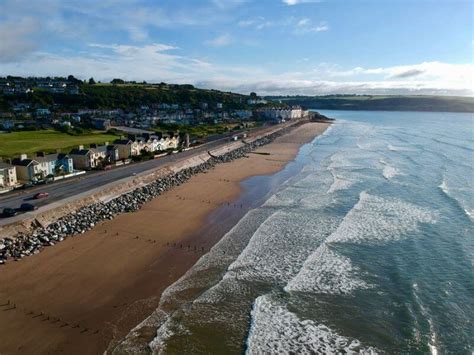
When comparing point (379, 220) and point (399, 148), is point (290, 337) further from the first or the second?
point (399, 148)

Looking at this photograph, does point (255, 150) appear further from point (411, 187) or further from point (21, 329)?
point (21, 329)

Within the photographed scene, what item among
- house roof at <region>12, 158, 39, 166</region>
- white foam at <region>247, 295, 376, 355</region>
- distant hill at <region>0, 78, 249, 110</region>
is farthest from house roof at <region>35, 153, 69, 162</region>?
distant hill at <region>0, 78, 249, 110</region>

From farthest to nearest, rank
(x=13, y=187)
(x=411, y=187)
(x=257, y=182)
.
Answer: (x=257, y=182) < (x=411, y=187) < (x=13, y=187)

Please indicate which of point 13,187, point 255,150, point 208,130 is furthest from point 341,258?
point 208,130

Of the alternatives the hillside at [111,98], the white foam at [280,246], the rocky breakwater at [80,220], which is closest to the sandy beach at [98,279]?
the rocky breakwater at [80,220]

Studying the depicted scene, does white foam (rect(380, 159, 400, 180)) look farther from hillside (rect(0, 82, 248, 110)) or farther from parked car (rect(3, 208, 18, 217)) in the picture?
hillside (rect(0, 82, 248, 110))

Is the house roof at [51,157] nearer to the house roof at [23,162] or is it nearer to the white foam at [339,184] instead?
the house roof at [23,162]
